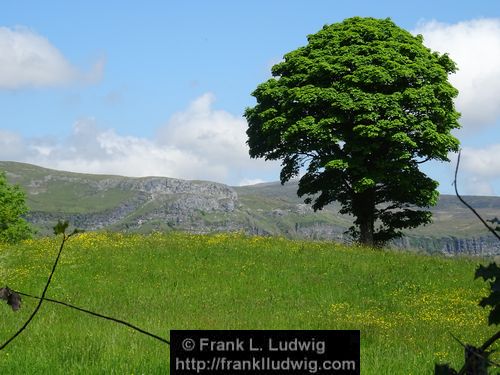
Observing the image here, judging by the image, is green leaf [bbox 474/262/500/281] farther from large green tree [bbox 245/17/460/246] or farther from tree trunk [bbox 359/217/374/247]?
tree trunk [bbox 359/217/374/247]

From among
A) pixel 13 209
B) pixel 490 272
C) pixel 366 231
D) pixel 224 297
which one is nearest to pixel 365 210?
pixel 366 231

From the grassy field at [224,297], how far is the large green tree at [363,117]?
7.15m

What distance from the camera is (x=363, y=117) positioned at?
32.1 m

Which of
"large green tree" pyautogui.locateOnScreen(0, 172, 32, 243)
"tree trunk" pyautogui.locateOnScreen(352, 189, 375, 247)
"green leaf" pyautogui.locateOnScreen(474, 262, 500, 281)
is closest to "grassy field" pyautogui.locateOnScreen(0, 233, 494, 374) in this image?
"green leaf" pyautogui.locateOnScreen(474, 262, 500, 281)

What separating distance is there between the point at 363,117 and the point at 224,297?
16.8 m

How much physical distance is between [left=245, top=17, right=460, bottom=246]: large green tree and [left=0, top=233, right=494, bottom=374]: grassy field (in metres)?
7.15

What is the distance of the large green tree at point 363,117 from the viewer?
32781 mm

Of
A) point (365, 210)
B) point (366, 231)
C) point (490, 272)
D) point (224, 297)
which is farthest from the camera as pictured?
point (366, 231)

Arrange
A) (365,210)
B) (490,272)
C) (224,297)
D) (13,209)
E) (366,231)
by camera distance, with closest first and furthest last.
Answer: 1. (490,272)
2. (224,297)
3. (365,210)
4. (366,231)
5. (13,209)

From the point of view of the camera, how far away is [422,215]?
36062mm

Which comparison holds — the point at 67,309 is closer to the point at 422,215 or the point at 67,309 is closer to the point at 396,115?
the point at 396,115

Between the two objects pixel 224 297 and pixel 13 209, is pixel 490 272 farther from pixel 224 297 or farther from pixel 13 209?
pixel 13 209

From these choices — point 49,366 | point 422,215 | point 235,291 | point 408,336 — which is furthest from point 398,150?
point 49,366

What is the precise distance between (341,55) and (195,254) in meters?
16.8
